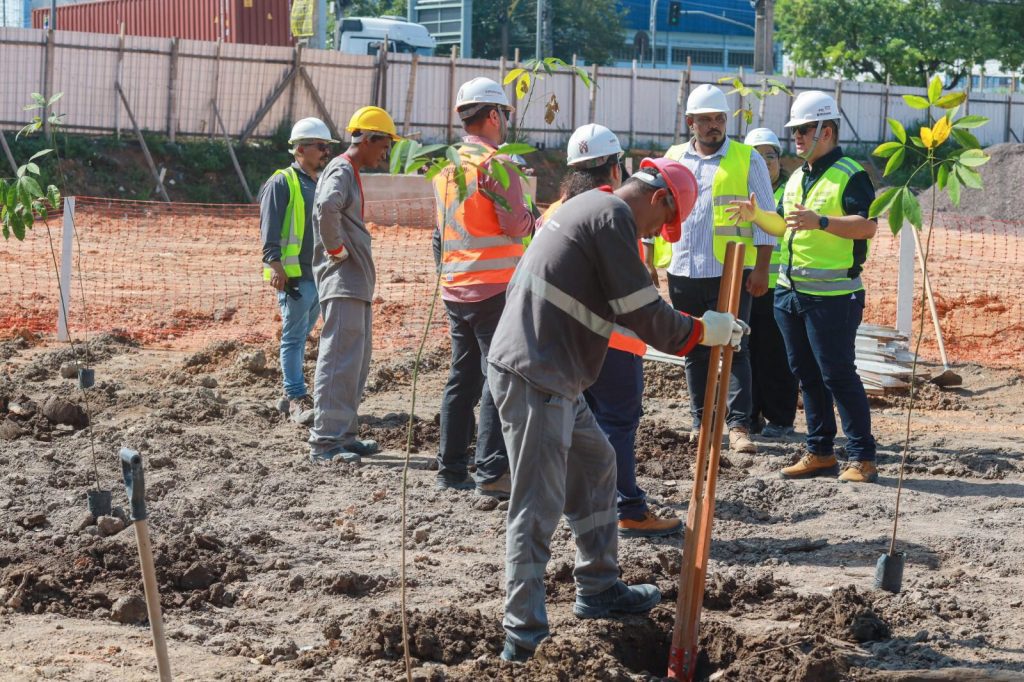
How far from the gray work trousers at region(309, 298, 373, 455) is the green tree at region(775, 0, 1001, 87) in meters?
37.6

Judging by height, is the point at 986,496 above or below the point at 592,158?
below

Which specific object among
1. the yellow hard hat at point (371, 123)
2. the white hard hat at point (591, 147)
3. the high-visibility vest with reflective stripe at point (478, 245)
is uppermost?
the yellow hard hat at point (371, 123)

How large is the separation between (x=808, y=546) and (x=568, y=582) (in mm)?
1279

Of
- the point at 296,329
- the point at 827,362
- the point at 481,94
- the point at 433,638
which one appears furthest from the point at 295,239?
the point at 433,638

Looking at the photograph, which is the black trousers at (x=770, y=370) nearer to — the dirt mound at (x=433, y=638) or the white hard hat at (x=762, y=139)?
the white hard hat at (x=762, y=139)

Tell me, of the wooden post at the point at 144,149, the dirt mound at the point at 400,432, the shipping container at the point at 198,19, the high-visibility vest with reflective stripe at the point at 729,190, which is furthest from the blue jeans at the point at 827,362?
the shipping container at the point at 198,19

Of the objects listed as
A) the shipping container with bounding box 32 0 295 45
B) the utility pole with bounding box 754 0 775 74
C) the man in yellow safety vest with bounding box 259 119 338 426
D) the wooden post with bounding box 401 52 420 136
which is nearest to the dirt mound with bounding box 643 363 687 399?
the man in yellow safety vest with bounding box 259 119 338 426

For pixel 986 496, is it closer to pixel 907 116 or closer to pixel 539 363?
pixel 539 363

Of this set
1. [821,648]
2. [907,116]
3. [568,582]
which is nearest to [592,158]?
[568,582]

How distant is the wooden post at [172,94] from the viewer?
976 inches

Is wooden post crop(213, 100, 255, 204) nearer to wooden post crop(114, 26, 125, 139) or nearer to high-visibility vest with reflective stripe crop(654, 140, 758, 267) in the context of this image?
wooden post crop(114, 26, 125, 139)

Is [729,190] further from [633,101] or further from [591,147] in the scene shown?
[633,101]

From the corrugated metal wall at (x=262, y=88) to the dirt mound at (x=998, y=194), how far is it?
272 inches

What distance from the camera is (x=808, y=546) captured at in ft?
18.9
